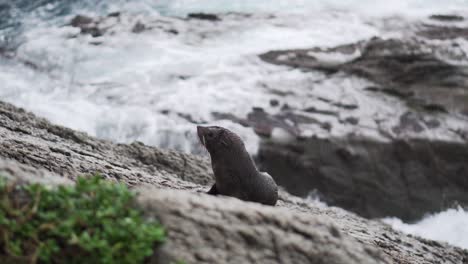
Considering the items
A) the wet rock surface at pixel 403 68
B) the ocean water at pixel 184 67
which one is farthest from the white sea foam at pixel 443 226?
the wet rock surface at pixel 403 68

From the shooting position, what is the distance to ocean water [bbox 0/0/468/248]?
9.84m

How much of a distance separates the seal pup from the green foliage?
2278 mm

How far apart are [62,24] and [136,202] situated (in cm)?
1272

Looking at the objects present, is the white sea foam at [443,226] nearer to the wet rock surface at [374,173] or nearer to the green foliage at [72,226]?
the wet rock surface at [374,173]

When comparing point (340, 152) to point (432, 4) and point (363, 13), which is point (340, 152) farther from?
point (432, 4)

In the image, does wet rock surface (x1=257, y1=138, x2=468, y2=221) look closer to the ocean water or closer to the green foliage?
the ocean water

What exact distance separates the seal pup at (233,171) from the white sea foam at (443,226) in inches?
168

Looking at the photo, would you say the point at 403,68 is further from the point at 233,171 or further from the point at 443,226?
the point at 233,171

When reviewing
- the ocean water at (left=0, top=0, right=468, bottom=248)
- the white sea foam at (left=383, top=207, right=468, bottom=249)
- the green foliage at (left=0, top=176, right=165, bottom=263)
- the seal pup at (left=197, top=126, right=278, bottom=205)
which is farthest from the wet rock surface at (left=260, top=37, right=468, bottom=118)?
the green foliage at (left=0, top=176, right=165, bottom=263)

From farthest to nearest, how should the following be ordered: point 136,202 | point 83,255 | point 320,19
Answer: point 320,19 < point 136,202 < point 83,255

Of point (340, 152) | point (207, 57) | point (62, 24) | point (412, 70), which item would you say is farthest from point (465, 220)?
point (62, 24)

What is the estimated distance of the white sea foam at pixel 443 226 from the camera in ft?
28.9

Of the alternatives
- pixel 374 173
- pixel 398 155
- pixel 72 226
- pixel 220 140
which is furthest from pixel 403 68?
pixel 72 226

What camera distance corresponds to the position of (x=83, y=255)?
264 centimetres
